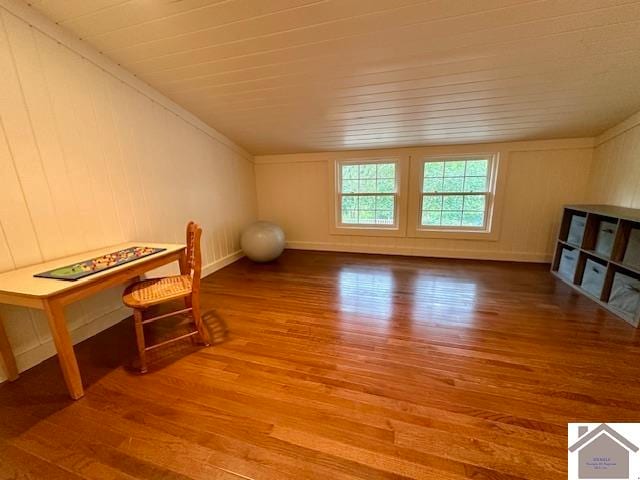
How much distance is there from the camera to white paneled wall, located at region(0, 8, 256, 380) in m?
1.69

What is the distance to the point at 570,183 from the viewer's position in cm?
343

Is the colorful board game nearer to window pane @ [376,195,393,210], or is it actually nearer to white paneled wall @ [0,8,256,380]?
white paneled wall @ [0,8,256,380]

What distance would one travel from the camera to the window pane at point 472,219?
390 cm

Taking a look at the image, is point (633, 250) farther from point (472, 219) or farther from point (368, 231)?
point (368, 231)

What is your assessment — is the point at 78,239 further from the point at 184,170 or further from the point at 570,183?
the point at 570,183

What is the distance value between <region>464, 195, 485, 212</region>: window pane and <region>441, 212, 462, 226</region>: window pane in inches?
6.3

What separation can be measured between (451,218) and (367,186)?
1.39m

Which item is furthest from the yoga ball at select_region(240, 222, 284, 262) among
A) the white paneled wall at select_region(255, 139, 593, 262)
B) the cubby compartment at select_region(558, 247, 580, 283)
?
the cubby compartment at select_region(558, 247, 580, 283)

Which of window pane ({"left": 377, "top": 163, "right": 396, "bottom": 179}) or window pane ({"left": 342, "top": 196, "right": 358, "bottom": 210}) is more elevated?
window pane ({"left": 377, "top": 163, "right": 396, "bottom": 179})

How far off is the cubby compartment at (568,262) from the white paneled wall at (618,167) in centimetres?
67

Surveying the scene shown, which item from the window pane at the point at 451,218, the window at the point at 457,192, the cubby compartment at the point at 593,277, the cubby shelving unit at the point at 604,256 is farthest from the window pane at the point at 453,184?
the cubby compartment at the point at 593,277

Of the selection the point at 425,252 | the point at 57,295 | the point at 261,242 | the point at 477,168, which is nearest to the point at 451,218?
the point at 425,252

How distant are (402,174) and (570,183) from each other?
213 cm

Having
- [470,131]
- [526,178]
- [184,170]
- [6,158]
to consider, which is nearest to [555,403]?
[470,131]
